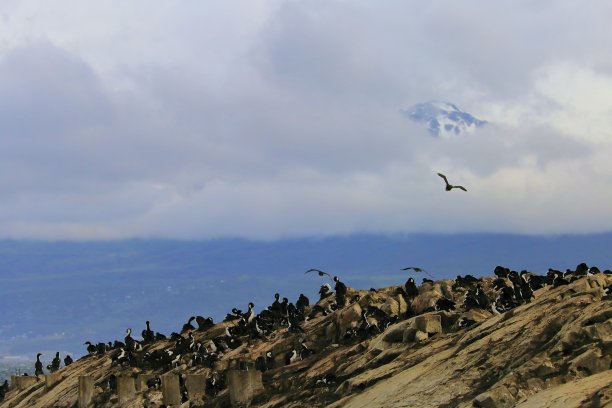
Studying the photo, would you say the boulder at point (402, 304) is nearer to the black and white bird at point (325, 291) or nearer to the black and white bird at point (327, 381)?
the black and white bird at point (327, 381)

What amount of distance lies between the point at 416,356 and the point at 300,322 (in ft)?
48.3

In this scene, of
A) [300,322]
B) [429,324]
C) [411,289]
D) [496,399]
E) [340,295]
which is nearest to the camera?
[496,399]

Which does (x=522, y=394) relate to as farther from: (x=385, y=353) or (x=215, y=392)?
(x=215, y=392)

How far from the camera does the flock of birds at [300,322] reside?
1891 inches

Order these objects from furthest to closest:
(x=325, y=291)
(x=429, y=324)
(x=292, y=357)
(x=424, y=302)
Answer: (x=325, y=291) → (x=292, y=357) → (x=424, y=302) → (x=429, y=324)

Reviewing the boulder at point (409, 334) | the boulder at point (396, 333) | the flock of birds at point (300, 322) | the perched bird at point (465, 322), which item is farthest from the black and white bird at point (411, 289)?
the perched bird at point (465, 322)

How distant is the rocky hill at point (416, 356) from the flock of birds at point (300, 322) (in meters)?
0.13

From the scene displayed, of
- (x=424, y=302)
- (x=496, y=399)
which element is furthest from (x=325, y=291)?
(x=496, y=399)

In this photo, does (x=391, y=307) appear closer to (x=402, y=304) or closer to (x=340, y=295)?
(x=402, y=304)

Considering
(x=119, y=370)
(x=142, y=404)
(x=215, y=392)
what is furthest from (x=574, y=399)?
(x=119, y=370)

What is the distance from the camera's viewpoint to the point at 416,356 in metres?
43.7

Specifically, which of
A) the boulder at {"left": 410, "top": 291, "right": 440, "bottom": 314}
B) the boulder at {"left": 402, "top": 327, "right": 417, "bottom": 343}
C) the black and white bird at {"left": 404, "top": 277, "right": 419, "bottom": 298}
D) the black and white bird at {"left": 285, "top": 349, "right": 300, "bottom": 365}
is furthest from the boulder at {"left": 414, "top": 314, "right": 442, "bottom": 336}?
the black and white bird at {"left": 285, "top": 349, "right": 300, "bottom": 365}

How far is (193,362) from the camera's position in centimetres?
5684

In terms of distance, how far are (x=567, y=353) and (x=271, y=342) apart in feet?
75.1
